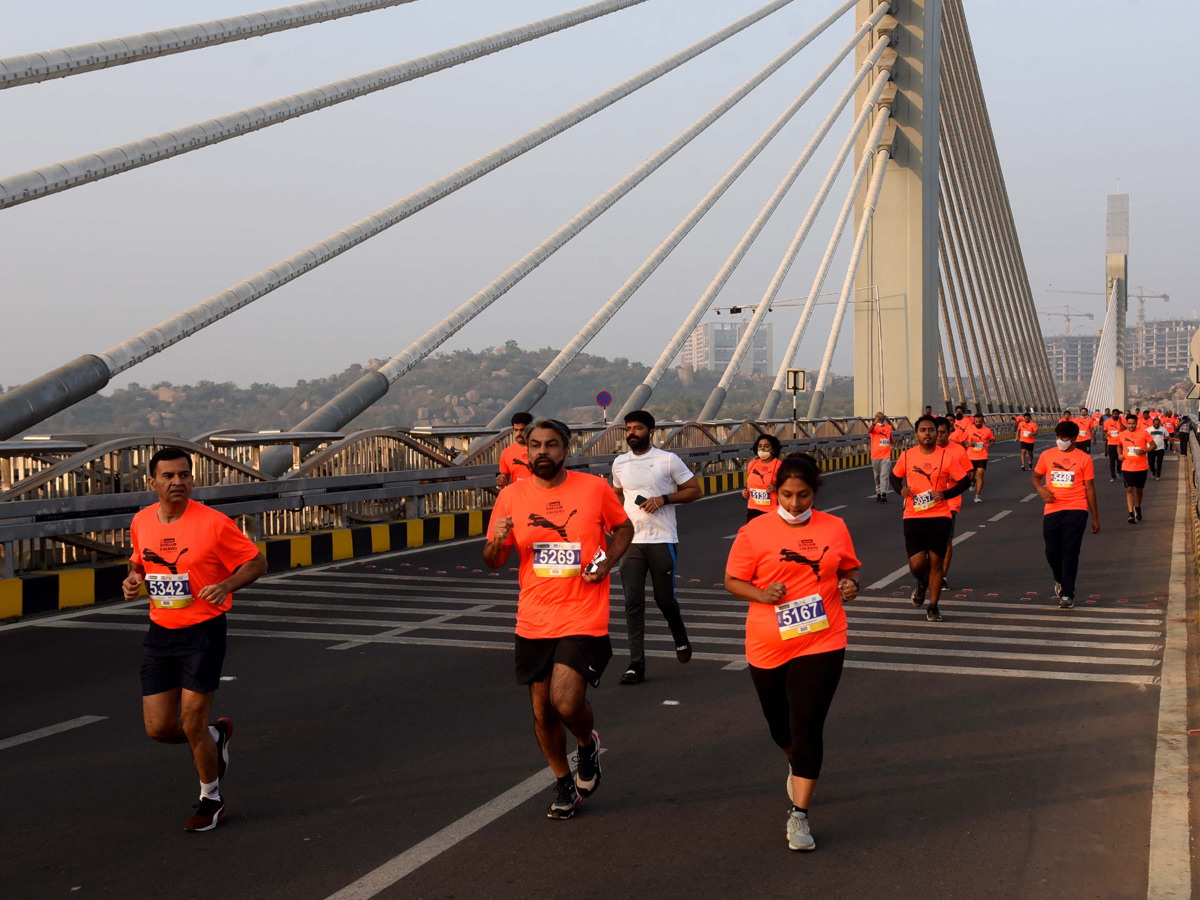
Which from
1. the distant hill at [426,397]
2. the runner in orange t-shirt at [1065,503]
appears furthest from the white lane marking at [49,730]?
the distant hill at [426,397]

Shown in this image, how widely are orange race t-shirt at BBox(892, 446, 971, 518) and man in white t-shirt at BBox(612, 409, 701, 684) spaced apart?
3.11m

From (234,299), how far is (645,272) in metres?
10.9

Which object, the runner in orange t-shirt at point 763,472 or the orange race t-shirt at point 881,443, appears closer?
the runner in orange t-shirt at point 763,472

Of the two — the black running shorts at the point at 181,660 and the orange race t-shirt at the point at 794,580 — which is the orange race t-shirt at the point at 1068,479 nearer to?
the orange race t-shirt at the point at 794,580

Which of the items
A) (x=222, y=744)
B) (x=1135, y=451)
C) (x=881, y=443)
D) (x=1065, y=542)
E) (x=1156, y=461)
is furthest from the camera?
(x=1156, y=461)

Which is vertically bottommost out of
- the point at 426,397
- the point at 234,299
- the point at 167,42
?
the point at 426,397

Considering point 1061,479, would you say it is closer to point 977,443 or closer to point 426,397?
point 977,443

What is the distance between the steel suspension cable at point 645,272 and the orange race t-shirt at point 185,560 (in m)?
13.5

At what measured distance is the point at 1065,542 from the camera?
1062 centimetres

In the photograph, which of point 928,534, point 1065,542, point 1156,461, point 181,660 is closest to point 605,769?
point 181,660

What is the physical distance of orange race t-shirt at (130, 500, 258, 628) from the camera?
514 cm

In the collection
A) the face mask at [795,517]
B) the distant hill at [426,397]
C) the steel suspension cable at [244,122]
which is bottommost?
the distant hill at [426,397]

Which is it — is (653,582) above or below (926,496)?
below

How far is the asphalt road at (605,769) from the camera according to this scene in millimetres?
4387
